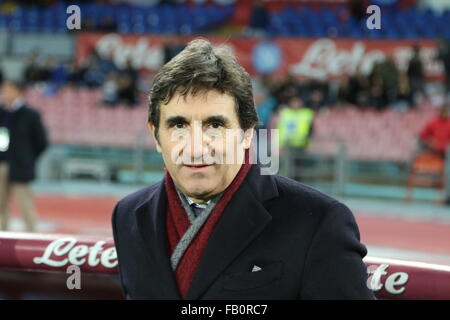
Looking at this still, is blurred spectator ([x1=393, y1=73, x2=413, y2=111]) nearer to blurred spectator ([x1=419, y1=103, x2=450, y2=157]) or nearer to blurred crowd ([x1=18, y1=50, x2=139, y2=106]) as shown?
blurred spectator ([x1=419, y1=103, x2=450, y2=157])

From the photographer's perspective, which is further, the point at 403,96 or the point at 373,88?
the point at 403,96

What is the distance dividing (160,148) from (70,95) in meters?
18.2

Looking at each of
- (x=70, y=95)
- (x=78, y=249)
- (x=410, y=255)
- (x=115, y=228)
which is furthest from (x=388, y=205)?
(x=115, y=228)

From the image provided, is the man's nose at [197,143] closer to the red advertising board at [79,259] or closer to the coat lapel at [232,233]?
the coat lapel at [232,233]

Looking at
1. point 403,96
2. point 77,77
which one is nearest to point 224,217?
point 403,96

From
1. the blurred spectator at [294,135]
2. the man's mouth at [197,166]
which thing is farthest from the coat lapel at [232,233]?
the blurred spectator at [294,135]

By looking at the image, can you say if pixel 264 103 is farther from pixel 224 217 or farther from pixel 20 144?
pixel 224 217

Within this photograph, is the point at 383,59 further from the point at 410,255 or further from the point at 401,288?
the point at 401,288

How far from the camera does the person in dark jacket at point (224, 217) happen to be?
2057 mm

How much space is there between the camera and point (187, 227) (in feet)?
7.21

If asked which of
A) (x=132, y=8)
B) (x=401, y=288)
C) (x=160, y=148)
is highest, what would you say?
(x=132, y=8)

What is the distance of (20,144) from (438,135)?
734 centimetres

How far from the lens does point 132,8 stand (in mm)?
25531

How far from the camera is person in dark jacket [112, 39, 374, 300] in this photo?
2057 mm
